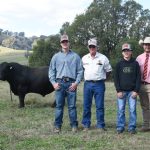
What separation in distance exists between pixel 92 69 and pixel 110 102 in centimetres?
729

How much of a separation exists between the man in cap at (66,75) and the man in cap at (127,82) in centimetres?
94

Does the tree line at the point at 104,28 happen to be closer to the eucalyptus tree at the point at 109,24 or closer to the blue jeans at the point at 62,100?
the eucalyptus tree at the point at 109,24

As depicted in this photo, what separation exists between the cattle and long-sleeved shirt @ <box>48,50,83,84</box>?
5.47 m

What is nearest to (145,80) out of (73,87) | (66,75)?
(73,87)

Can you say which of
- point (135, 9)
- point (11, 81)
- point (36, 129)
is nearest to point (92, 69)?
point (36, 129)

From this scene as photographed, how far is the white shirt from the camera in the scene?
10867 millimetres

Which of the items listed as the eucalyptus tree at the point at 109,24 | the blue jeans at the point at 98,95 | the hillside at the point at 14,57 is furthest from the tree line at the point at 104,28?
the blue jeans at the point at 98,95

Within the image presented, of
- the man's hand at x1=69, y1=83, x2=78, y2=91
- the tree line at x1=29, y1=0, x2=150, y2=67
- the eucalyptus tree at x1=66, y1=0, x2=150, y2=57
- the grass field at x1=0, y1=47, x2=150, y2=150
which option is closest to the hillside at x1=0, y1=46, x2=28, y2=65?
the tree line at x1=29, y1=0, x2=150, y2=67

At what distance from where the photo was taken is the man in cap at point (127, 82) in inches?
417

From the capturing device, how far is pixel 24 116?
536 inches

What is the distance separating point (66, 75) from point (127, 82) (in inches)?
56.5

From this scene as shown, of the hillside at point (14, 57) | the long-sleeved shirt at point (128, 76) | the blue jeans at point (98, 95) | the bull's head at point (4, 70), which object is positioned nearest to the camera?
the long-sleeved shirt at point (128, 76)

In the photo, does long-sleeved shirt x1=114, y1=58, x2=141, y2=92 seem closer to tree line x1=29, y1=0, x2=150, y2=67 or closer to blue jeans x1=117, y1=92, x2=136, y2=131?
blue jeans x1=117, y1=92, x2=136, y2=131

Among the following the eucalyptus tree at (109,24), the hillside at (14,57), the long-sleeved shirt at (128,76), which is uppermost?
the eucalyptus tree at (109,24)
